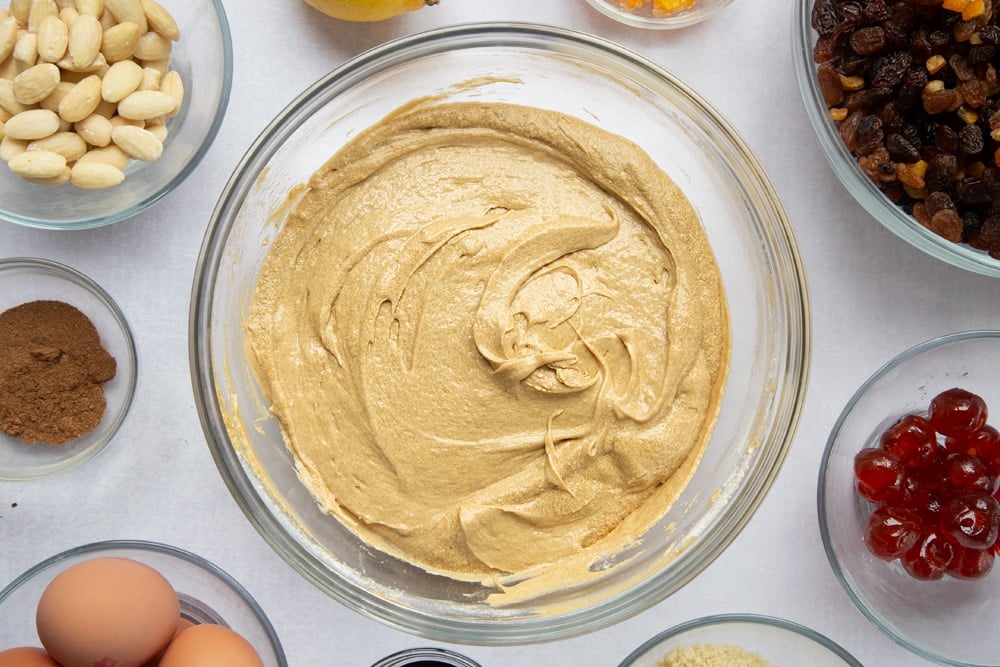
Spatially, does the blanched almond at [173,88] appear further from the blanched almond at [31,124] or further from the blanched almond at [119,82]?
the blanched almond at [31,124]

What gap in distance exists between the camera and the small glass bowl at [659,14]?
202cm

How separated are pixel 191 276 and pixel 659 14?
1289mm

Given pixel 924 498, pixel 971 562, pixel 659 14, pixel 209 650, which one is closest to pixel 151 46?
pixel 659 14

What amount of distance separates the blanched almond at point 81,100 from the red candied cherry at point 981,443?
2.10 metres

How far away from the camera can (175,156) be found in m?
1.99

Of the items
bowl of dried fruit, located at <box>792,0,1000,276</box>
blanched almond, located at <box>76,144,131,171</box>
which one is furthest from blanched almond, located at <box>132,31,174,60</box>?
bowl of dried fruit, located at <box>792,0,1000,276</box>

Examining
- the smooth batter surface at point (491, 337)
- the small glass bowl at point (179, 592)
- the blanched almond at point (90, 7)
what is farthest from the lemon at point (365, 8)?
the small glass bowl at point (179, 592)

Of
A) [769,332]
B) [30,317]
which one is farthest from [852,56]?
[30,317]

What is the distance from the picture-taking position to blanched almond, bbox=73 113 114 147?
1.92 metres

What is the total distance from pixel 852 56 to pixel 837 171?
251mm

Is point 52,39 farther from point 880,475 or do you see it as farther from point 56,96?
point 880,475

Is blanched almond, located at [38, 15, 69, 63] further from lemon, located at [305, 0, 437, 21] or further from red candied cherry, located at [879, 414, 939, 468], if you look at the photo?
red candied cherry, located at [879, 414, 939, 468]

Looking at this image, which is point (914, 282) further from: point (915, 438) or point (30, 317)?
point (30, 317)

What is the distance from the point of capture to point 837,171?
1953 mm
